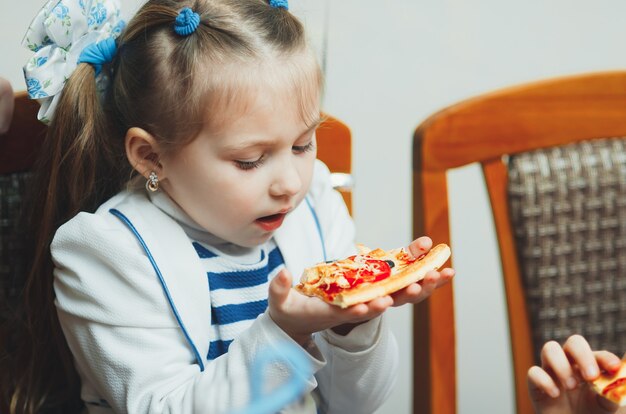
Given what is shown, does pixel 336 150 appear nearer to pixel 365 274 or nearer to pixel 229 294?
pixel 229 294

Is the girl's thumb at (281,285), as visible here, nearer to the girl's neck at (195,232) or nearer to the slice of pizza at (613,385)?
the girl's neck at (195,232)

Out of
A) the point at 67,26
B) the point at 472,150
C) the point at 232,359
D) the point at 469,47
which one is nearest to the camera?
the point at 232,359

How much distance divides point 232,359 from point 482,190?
94cm

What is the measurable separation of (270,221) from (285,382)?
20cm

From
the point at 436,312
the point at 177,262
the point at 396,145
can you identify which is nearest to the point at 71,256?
the point at 177,262

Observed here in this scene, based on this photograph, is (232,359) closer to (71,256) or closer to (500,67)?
(71,256)

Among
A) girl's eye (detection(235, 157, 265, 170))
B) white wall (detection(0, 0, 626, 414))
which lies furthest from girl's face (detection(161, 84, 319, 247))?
white wall (detection(0, 0, 626, 414))

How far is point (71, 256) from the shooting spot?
105 cm

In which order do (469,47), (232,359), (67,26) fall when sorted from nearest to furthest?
(232,359)
(67,26)
(469,47)

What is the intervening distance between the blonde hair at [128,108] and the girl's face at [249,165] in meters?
0.02

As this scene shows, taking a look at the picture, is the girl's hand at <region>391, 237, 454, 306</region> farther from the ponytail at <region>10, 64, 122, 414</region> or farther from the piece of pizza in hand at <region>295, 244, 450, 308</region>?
the ponytail at <region>10, 64, 122, 414</region>

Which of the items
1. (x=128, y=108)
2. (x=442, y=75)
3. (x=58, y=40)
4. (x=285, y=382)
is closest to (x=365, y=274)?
(x=285, y=382)

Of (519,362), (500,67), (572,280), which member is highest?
(500,67)

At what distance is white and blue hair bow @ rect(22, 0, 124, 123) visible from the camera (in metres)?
1.09
